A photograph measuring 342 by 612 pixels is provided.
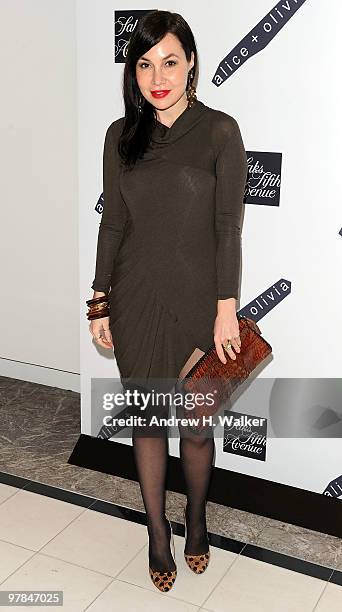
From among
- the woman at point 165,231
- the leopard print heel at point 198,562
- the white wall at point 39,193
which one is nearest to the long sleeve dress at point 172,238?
the woman at point 165,231

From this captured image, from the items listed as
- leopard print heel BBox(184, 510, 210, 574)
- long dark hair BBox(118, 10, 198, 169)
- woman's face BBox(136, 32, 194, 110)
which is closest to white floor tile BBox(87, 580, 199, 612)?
leopard print heel BBox(184, 510, 210, 574)

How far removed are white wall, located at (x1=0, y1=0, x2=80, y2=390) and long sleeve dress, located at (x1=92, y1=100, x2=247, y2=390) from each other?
134 centimetres

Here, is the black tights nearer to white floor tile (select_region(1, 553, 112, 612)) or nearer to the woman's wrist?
white floor tile (select_region(1, 553, 112, 612))

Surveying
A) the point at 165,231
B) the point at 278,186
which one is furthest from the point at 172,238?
the point at 278,186

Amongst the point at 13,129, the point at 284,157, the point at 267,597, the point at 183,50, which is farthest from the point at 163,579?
the point at 13,129

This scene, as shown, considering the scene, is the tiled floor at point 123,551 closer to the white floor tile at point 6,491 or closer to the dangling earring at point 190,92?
A: the white floor tile at point 6,491

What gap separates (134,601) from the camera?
2385mm

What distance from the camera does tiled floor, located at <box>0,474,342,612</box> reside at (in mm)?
2383

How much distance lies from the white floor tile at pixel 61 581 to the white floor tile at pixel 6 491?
43 cm

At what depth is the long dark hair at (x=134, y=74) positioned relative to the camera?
6.86ft

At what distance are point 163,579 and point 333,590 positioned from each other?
0.53m

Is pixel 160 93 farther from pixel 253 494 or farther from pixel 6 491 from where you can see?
pixel 6 491

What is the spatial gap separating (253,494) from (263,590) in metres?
0.49

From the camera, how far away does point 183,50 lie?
2.15 metres
